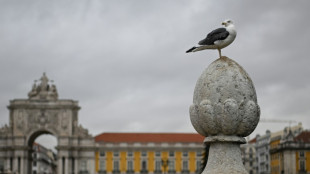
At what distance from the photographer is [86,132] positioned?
303 feet

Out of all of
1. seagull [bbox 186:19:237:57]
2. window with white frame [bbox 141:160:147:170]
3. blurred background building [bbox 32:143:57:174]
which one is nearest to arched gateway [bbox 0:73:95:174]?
window with white frame [bbox 141:160:147:170]

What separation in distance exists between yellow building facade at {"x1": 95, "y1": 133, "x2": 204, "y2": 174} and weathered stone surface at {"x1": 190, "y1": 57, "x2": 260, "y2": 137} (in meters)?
82.5

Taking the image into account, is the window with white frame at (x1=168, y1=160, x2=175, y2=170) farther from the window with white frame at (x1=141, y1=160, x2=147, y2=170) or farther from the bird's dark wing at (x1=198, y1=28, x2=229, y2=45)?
the bird's dark wing at (x1=198, y1=28, x2=229, y2=45)

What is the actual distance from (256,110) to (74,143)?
270 ft

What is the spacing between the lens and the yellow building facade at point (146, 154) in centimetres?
9188

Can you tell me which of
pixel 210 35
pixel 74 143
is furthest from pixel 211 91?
pixel 74 143

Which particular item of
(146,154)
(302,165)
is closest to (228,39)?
(146,154)

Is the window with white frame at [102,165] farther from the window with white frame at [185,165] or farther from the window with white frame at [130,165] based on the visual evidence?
the window with white frame at [185,165]

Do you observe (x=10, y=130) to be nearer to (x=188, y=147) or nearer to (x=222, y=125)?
(x=188, y=147)

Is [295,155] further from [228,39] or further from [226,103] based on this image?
[226,103]

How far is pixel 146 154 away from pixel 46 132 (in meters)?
16.0

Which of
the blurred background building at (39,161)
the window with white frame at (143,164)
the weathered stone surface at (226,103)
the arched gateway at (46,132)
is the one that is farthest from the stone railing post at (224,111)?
the blurred background building at (39,161)

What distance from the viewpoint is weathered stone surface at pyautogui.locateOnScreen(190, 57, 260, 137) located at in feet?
32.3

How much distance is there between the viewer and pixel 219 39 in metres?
10.5
